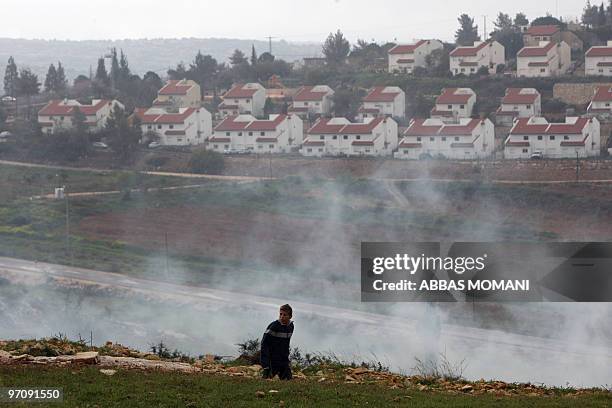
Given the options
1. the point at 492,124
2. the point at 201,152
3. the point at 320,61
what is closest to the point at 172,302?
the point at 201,152

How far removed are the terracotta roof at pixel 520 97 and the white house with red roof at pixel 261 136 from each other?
515 inches

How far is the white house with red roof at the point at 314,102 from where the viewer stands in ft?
254

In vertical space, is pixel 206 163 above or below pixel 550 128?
below

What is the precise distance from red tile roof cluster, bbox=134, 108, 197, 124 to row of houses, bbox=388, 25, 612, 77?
19.5 meters

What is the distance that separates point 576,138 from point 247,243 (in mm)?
22003

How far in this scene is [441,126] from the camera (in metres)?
63.9

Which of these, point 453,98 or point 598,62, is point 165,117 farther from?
point 598,62

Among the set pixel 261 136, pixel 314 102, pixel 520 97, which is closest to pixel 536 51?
pixel 520 97

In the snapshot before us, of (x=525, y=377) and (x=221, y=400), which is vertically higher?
(x=221, y=400)

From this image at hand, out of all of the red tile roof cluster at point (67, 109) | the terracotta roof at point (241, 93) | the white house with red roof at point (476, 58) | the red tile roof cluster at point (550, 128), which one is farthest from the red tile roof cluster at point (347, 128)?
the red tile roof cluster at point (67, 109)

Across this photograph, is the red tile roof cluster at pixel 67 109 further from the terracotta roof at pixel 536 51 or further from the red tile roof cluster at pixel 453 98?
the terracotta roof at pixel 536 51

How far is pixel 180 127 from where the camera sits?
2813 inches

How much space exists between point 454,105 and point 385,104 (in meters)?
4.76

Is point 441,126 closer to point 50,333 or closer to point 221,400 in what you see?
point 50,333
